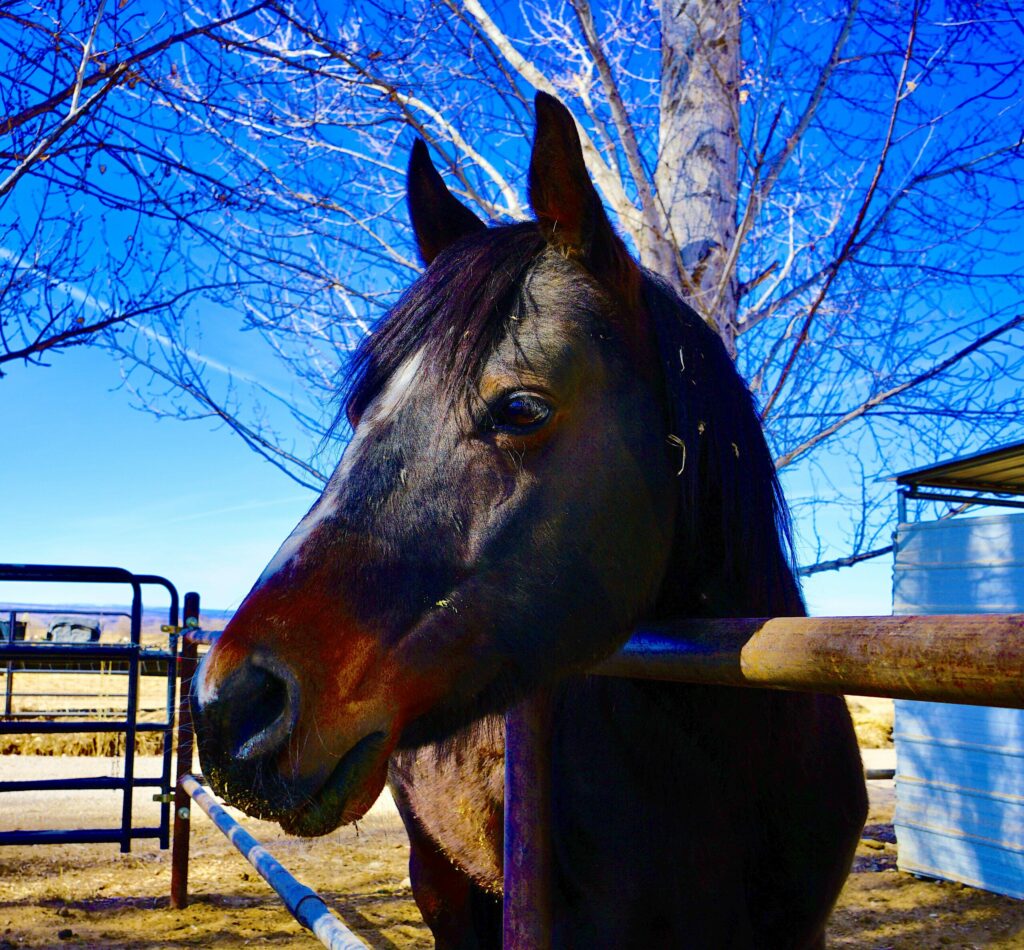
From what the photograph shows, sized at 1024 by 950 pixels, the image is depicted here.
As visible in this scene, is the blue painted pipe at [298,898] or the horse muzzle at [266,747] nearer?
the horse muzzle at [266,747]

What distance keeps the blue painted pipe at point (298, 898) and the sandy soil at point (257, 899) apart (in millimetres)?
500

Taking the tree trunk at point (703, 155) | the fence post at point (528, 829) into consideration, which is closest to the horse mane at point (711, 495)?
the fence post at point (528, 829)

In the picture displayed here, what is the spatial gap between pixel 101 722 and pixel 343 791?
A: 5.63m

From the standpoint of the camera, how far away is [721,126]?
4992 millimetres

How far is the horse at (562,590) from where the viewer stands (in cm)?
121

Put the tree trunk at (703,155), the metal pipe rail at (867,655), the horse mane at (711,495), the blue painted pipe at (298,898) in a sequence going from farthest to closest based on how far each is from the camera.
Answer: the tree trunk at (703,155), the blue painted pipe at (298,898), the horse mane at (711,495), the metal pipe rail at (867,655)

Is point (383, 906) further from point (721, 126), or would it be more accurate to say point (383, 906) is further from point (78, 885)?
point (721, 126)

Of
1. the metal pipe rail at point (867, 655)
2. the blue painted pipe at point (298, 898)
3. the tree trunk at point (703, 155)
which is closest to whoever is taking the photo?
the metal pipe rail at point (867, 655)

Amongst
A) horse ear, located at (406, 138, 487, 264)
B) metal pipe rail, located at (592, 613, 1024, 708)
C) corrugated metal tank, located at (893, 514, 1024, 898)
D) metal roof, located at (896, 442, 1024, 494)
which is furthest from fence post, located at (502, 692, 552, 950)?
corrugated metal tank, located at (893, 514, 1024, 898)

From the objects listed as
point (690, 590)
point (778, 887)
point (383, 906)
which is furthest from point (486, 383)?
point (383, 906)

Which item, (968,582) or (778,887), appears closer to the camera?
(778,887)

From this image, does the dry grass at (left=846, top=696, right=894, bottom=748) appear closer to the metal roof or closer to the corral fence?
the metal roof

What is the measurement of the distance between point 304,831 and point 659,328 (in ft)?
3.65

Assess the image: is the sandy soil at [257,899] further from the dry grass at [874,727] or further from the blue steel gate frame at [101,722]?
the dry grass at [874,727]
